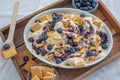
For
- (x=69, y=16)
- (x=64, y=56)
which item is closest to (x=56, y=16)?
(x=69, y=16)

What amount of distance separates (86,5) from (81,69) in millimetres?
244

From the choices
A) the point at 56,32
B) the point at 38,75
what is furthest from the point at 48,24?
the point at 38,75

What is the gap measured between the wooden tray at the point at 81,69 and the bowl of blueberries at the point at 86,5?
20 millimetres

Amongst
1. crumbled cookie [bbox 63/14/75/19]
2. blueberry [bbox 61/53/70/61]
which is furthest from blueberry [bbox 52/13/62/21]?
blueberry [bbox 61/53/70/61]

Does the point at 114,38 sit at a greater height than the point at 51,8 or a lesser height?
lesser

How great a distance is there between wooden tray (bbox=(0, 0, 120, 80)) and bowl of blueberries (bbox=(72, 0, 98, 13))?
0.07ft

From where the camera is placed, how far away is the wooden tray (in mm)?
894

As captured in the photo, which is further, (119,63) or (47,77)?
(119,63)

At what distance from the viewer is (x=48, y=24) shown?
95 cm

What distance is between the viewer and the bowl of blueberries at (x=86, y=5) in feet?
3.36

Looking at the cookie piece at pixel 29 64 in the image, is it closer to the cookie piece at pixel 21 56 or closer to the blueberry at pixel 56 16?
the cookie piece at pixel 21 56

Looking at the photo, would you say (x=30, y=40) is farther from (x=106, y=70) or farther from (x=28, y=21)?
(x=106, y=70)

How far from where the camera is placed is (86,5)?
3.41 ft

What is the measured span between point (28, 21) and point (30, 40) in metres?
0.09
